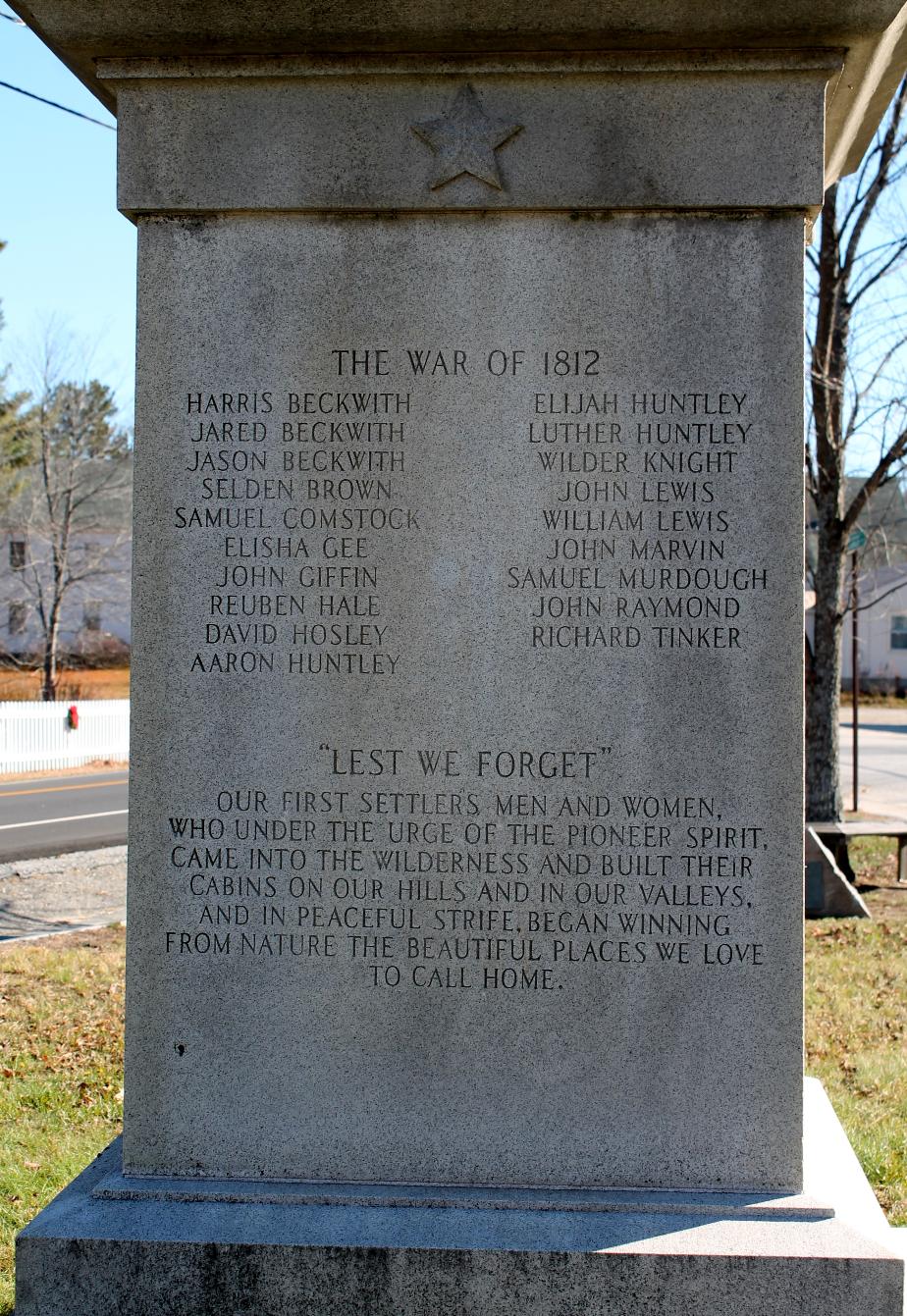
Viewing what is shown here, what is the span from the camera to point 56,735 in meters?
27.5

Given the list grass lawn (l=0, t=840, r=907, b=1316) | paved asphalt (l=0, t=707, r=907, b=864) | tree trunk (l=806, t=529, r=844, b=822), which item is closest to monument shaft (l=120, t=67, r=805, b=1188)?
grass lawn (l=0, t=840, r=907, b=1316)

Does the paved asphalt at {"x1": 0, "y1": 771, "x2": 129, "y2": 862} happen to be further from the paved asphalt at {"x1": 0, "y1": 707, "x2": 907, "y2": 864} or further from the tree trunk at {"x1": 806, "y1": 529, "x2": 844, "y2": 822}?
the tree trunk at {"x1": 806, "y1": 529, "x2": 844, "y2": 822}

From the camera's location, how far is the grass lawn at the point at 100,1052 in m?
4.84

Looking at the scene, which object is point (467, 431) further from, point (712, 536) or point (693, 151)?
point (693, 151)

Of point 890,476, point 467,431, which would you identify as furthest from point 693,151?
point 890,476

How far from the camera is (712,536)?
337cm

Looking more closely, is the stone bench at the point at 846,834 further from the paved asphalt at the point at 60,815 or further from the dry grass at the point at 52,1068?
the paved asphalt at the point at 60,815

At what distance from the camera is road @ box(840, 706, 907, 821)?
19.9 meters

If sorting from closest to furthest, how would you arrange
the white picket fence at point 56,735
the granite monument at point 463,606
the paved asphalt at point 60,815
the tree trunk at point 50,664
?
the granite monument at point 463,606 < the paved asphalt at point 60,815 < the white picket fence at point 56,735 < the tree trunk at point 50,664

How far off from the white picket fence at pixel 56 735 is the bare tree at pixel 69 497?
10.8 feet

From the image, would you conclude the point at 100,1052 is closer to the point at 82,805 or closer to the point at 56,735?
the point at 82,805

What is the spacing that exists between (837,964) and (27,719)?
2152 cm

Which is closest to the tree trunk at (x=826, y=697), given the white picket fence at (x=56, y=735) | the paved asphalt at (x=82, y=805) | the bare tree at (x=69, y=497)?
the paved asphalt at (x=82, y=805)

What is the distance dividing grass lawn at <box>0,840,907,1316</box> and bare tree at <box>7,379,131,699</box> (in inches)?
949
